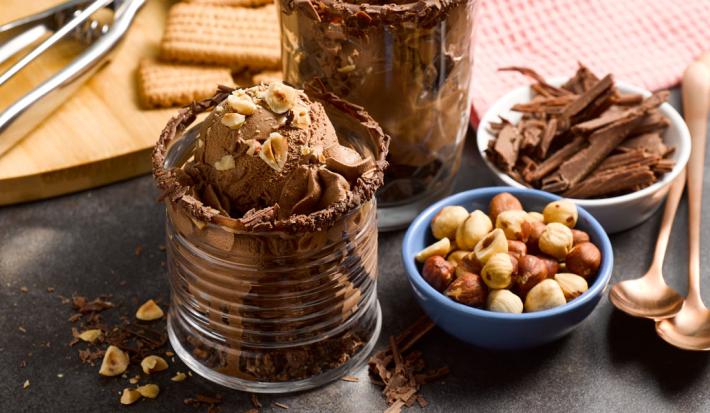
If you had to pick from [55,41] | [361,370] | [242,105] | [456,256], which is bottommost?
[361,370]

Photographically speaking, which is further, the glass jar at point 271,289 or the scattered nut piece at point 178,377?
the scattered nut piece at point 178,377

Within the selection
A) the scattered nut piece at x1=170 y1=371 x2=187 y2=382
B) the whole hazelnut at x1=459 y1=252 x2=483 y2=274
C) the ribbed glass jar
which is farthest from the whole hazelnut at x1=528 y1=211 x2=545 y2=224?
the scattered nut piece at x1=170 y1=371 x2=187 y2=382

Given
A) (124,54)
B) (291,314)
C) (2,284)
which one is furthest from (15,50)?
(291,314)

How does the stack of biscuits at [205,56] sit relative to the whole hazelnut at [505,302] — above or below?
above

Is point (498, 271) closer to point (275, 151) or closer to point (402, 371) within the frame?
point (402, 371)

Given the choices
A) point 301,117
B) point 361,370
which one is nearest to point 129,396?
point 361,370

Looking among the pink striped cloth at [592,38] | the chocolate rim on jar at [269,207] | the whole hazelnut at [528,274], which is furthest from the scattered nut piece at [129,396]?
the pink striped cloth at [592,38]

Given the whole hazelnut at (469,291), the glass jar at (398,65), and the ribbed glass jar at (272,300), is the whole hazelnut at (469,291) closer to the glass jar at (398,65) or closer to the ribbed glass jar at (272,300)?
the ribbed glass jar at (272,300)
